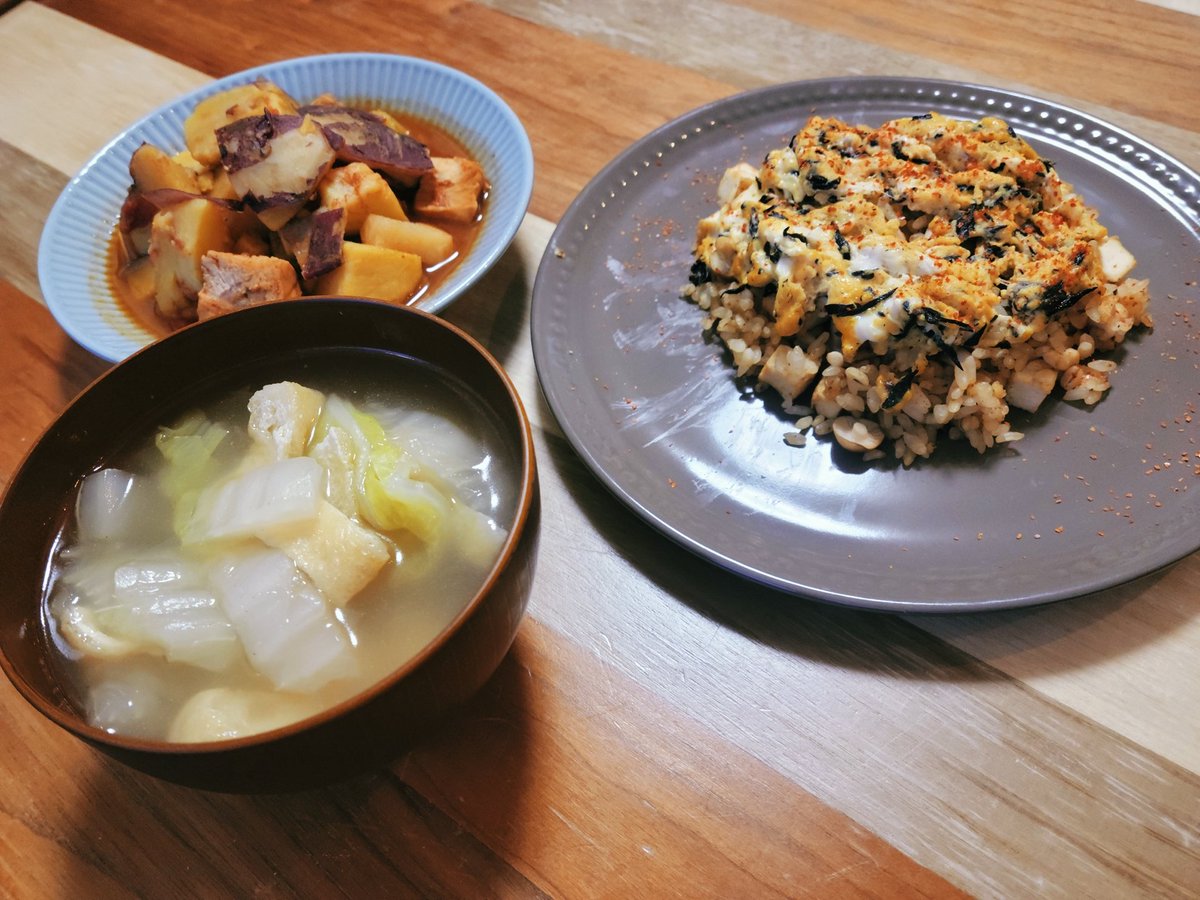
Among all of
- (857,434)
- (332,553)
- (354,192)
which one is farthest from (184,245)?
(857,434)

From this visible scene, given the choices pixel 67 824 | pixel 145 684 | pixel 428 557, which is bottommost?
pixel 67 824

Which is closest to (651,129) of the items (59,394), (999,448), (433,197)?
(433,197)

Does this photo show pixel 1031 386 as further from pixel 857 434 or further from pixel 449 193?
pixel 449 193

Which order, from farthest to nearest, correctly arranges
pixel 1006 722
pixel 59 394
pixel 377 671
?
pixel 59 394 < pixel 1006 722 < pixel 377 671

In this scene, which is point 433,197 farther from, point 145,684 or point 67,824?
point 67,824

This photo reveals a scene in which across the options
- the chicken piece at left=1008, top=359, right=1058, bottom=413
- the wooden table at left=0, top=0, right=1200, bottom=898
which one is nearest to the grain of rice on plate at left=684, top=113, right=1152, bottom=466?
the chicken piece at left=1008, top=359, right=1058, bottom=413

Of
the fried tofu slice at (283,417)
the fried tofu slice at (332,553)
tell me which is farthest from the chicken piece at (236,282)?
the fried tofu slice at (332,553)
